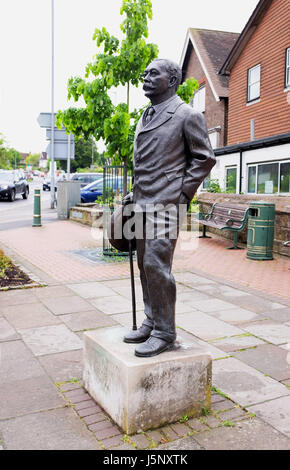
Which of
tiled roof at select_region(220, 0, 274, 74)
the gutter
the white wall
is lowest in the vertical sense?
the white wall

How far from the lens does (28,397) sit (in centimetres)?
336

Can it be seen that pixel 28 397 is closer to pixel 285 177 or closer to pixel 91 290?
pixel 91 290

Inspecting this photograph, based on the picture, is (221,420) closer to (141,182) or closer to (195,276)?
(141,182)

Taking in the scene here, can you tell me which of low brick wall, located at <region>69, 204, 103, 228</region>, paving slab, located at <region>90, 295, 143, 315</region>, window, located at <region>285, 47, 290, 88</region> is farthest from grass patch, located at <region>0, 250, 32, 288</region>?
window, located at <region>285, 47, 290, 88</region>

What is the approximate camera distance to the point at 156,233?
3092mm

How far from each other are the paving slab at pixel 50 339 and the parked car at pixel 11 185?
74.7ft

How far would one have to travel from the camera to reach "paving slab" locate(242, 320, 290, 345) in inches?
182

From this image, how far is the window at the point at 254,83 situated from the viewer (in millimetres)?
18406

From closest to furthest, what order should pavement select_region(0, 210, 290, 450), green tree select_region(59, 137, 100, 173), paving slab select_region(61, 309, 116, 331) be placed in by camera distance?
pavement select_region(0, 210, 290, 450), paving slab select_region(61, 309, 116, 331), green tree select_region(59, 137, 100, 173)

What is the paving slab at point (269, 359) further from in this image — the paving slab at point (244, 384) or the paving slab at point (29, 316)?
the paving slab at point (29, 316)

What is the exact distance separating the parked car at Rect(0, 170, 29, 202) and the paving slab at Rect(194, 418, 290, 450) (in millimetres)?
25101

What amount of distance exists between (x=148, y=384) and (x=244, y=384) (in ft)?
3.23

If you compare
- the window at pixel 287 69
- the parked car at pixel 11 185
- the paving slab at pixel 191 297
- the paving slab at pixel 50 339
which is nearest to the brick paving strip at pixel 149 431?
the paving slab at pixel 50 339

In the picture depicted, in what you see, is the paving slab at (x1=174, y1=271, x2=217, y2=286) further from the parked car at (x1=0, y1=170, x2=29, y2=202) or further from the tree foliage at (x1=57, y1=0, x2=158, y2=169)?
the parked car at (x1=0, y1=170, x2=29, y2=202)
